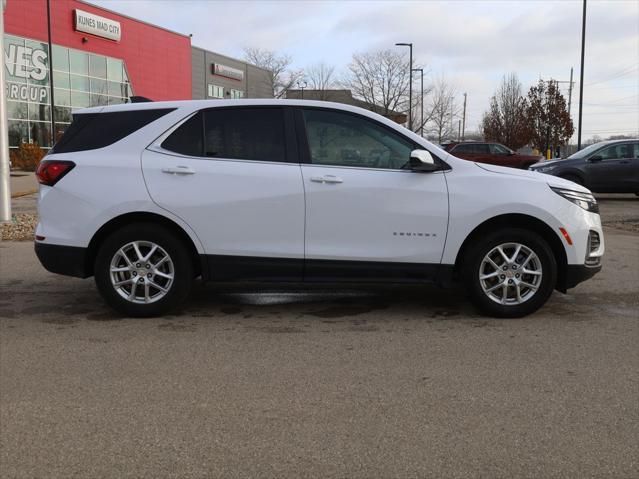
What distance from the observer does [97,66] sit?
4200cm

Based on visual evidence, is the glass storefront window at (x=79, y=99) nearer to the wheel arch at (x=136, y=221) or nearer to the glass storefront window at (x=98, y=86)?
the glass storefront window at (x=98, y=86)

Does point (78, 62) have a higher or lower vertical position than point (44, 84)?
higher

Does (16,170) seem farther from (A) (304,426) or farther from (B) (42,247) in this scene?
(A) (304,426)

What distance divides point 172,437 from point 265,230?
2.43 meters

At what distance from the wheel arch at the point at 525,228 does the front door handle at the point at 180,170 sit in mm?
2351

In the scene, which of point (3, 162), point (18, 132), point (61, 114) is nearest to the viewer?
point (3, 162)

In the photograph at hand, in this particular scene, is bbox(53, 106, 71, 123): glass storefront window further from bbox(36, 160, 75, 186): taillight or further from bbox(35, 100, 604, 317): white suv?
bbox(35, 100, 604, 317): white suv

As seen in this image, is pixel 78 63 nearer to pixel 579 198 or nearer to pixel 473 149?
pixel 473 149

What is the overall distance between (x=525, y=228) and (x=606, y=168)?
13732 mm

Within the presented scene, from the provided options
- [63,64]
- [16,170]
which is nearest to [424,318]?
[16,170]

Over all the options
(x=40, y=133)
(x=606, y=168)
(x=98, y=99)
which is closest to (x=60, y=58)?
(x=98, y=99)

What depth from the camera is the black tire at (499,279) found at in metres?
5.43

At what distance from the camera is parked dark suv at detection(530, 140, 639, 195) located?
17703mm

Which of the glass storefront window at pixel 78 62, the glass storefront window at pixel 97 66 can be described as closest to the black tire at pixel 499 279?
the glass storefront window at pixel 78 62
